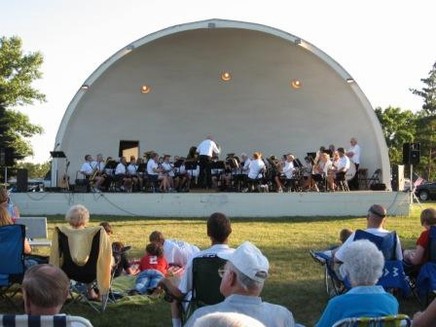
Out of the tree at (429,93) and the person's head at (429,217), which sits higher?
the tree at (429,93)

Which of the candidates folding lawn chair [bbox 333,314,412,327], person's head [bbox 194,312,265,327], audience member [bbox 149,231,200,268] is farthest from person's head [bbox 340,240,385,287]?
audience member [bbox 149,231,200,268]

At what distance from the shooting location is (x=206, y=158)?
19.0 metres

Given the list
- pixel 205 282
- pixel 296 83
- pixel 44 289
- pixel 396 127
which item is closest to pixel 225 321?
pixel 44 289

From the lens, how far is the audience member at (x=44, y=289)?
8.86 feet

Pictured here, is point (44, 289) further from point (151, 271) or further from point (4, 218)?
point (151, 271)

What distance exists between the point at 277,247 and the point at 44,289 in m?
8.33

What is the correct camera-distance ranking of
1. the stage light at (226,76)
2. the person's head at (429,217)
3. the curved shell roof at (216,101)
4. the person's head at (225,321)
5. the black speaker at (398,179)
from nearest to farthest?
1. the person's head at (225,321)
2. the person's head at (429,217)
3. the black speaker at (398,179)
4. the curved shell roof at (216,101)
5. the stage light at (226,76)

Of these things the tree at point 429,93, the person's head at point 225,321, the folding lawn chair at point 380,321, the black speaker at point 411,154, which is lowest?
the folding lawn chair at point 380,321

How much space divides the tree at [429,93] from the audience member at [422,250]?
5461 cm

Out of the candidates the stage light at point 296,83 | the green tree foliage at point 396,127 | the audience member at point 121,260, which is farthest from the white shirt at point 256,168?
the green tree foliage at point 396,127

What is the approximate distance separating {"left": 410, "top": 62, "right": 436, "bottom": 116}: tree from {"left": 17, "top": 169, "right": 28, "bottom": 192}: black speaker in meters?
47.1

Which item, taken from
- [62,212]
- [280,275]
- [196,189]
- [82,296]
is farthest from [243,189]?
[82,296]

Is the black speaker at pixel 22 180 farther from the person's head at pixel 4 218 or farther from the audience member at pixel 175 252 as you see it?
the person's head at pixel 4 218

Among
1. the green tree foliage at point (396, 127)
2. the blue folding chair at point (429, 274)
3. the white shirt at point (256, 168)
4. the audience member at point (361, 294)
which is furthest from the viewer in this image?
the green tree foliage at point (396, 127)
